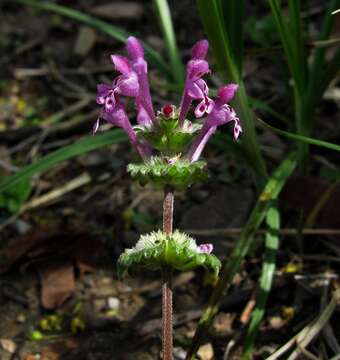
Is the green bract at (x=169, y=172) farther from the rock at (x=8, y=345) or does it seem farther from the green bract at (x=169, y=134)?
the rock at (x=8, y=345)

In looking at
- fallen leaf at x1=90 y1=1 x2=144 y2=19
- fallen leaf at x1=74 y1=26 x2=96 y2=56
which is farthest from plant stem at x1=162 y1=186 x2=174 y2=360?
fallen leaf at x1=90 y1=1 x2=144 y2=19

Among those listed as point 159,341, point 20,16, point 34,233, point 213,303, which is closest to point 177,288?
point 159,341

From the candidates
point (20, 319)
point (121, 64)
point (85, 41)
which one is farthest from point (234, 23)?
point (85, 41)

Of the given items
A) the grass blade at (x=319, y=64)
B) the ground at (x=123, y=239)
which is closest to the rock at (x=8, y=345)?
the ground at (x=123, y=239)

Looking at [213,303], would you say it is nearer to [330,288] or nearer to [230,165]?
[330,288]

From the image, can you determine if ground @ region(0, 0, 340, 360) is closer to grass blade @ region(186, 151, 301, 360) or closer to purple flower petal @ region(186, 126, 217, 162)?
grass blade @ region(186, 151, 301, 360)
